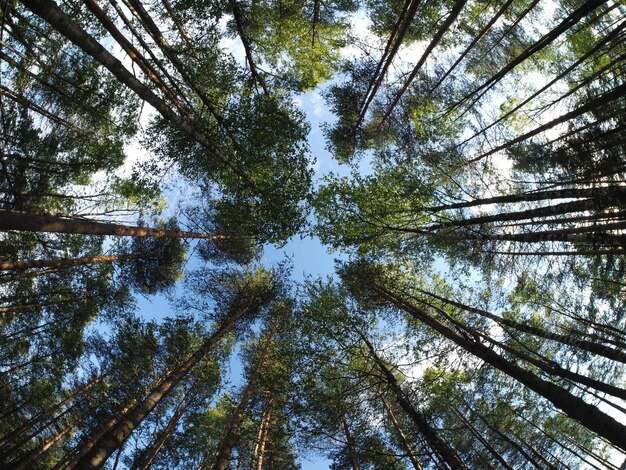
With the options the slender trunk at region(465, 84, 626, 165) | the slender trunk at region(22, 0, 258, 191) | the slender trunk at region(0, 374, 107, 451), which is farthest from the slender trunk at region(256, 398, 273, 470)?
the slender trunk at region(465, 84, 626, 165)

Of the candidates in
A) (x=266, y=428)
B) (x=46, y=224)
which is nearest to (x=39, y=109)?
(x=46, y=224)

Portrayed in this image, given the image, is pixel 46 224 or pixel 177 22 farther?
pixel 177 22

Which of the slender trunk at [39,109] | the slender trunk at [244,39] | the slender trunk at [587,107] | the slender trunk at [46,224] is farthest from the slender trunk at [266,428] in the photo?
the slender trunk at [244,39]

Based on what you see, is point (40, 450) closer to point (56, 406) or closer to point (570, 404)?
point (56, 406)

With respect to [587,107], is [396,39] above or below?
above

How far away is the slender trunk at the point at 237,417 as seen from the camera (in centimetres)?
723

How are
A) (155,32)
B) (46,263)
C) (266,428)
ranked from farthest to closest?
(266,428) < (46,263) < (155,32)

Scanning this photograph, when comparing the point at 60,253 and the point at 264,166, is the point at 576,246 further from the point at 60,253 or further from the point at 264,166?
the point at 60,253

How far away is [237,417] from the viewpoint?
923 cm

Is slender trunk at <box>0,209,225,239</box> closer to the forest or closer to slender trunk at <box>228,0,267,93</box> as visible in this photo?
the forest

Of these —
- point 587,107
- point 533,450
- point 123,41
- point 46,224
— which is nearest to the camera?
point 46,224

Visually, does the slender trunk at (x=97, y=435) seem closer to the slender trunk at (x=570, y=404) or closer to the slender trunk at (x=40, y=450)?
the slender trunk at (x=40, y=450)

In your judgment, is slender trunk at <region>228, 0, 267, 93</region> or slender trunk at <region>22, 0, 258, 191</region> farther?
slender trunk at <region>228, 0, 267, 93</region>

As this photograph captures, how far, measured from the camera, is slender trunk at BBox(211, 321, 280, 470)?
285 inches
